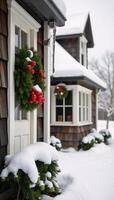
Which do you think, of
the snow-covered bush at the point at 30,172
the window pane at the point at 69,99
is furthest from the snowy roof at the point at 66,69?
the snow-covered bush at the point at 30,172

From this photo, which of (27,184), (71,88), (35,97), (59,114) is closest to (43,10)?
(35,97)

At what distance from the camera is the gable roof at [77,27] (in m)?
11.6

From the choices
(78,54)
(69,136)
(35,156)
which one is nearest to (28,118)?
(35,156)

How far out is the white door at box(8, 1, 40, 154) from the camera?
3.89 m

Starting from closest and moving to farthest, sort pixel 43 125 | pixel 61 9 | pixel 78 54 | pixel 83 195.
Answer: pixel 83 195 < pixel 61 9 < pixel 43 125 < pixel 78 54

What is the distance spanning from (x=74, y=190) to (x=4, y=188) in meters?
1.19

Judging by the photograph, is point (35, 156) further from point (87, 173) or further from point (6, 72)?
point (87, 173)

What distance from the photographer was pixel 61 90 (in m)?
9.52

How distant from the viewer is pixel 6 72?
3.83 meters

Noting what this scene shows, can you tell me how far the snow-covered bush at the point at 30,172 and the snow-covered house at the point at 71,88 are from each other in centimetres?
525

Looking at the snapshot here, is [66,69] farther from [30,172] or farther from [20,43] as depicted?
[30,172]

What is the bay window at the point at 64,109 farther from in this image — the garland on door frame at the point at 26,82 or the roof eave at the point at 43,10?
the garland on door frame at the point at 26,82

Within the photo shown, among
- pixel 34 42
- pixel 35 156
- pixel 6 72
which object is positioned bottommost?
pixel 35 156

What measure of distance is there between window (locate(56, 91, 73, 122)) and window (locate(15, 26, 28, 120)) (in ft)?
18.1
